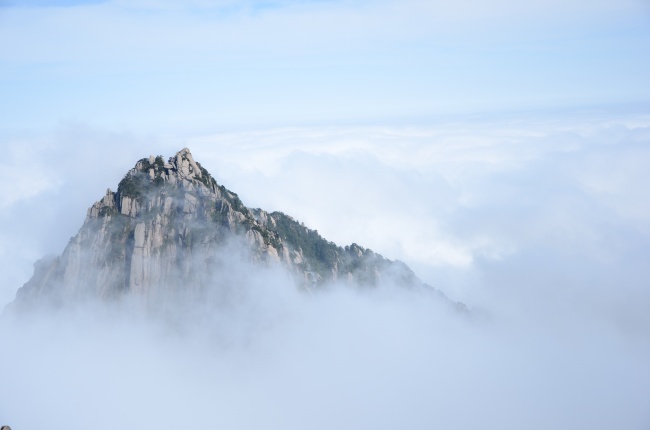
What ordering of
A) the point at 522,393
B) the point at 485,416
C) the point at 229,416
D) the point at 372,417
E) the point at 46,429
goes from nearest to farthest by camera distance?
1. the point at 46,429
2. the point at 229,416
3. the point at 372,417
4. the point at 485,416
5. the point at 522,393

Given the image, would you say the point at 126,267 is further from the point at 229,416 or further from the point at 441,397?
the point at 441,397

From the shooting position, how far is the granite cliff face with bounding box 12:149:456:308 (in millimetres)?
138500

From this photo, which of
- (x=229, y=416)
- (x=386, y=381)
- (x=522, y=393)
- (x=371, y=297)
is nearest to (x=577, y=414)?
(x=522, y=393)

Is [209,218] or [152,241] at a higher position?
[209,218]

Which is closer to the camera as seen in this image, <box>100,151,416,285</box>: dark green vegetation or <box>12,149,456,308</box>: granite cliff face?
<box>12,149,456,308</box>: granite cliff face

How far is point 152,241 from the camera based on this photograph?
139 m

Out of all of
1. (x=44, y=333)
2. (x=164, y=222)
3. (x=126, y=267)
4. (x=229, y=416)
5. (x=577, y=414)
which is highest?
(x=164, y=222)

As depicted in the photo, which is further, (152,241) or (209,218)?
(209,218)

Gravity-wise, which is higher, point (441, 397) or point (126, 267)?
point (126, 267)

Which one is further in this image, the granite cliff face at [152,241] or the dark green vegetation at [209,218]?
the dark green vegetation at [209,218]

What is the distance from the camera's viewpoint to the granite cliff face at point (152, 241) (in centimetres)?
13850

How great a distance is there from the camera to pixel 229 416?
150 metres

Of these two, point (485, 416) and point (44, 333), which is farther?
point (485, 416)

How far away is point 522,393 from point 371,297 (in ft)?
186
